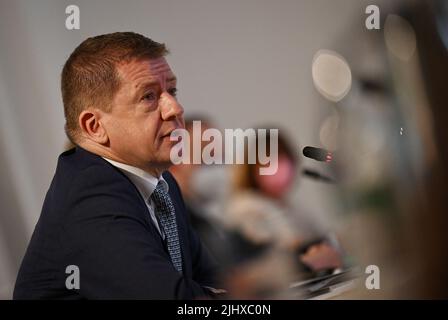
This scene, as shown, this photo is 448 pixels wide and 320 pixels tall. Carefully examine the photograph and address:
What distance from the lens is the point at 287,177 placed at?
1898 millimetres

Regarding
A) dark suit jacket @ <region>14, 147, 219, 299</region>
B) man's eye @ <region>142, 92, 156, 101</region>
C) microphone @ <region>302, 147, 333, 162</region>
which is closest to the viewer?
dark suit jacket @ <region>14, 147, 219, 299</region>

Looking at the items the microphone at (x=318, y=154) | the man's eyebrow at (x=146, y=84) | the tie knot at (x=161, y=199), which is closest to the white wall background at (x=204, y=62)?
the microphone at (x=318, y=154)

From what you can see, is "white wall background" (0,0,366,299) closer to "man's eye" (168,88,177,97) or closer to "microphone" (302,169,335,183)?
"microphone" (302,169,335,183)

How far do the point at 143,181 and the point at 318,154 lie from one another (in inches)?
24.9

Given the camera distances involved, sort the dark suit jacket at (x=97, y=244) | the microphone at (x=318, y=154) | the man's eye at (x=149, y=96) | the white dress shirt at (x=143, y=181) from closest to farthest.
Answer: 1. the dark suit jacket at (x=97, y=244)
2. the white dress shirt at (x=143, y=181)
3. the man's eye at (x=149, y=96)
4. the microphone at (x=318, y=154)

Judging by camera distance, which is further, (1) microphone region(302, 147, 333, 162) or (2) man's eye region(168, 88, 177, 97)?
(1) microphone region(302, 147, 333, 162)

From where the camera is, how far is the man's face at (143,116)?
1591 millimetres

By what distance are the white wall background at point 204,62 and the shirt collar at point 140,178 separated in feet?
1.26

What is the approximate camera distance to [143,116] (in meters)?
1.62

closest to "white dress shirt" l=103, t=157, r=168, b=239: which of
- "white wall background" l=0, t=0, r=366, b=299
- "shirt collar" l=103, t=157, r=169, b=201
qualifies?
"shirt collar" l=103, t=157, r=169, b=201

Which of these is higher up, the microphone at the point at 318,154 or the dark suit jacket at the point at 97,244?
the microphone at the point at 318,154

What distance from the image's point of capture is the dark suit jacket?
131 cm

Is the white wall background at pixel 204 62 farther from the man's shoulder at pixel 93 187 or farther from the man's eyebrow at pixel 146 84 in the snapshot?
the man's shoulder at pixel 93 187

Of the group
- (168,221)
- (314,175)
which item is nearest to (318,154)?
(314,175)
